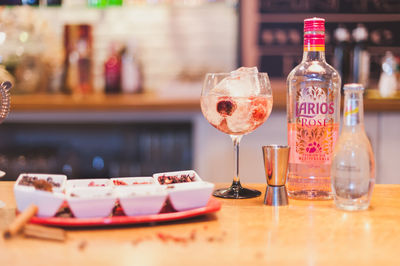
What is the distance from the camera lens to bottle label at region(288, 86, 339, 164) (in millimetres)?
1125

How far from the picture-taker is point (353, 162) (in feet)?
3.23

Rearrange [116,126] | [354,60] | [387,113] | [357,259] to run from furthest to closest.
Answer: [116,126], [354,60], [387,113], [357,259]

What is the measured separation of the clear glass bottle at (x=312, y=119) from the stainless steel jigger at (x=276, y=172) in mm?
102

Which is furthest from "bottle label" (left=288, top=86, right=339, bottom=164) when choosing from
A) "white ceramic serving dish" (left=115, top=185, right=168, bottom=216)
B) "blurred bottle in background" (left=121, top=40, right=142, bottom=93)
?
"blurred bottle in background" (left=121, top=40, right=142, bottom=93)

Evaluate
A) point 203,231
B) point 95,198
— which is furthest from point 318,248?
point 95,198

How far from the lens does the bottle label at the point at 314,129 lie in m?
1.12

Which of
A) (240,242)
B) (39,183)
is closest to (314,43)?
(240,242)

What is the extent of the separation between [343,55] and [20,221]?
248cm

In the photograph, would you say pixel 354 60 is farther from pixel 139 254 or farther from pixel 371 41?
pixel 139 254

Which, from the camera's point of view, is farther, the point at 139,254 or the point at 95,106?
the point at 95,106

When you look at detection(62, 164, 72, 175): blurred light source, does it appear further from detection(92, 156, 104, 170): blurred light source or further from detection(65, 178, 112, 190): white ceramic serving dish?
detection(65, 178, 112, 190): white ceramic serving dish

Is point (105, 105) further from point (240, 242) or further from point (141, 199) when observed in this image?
point (240, 242)

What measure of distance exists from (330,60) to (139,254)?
2.75m

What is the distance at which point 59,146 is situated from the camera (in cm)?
330
